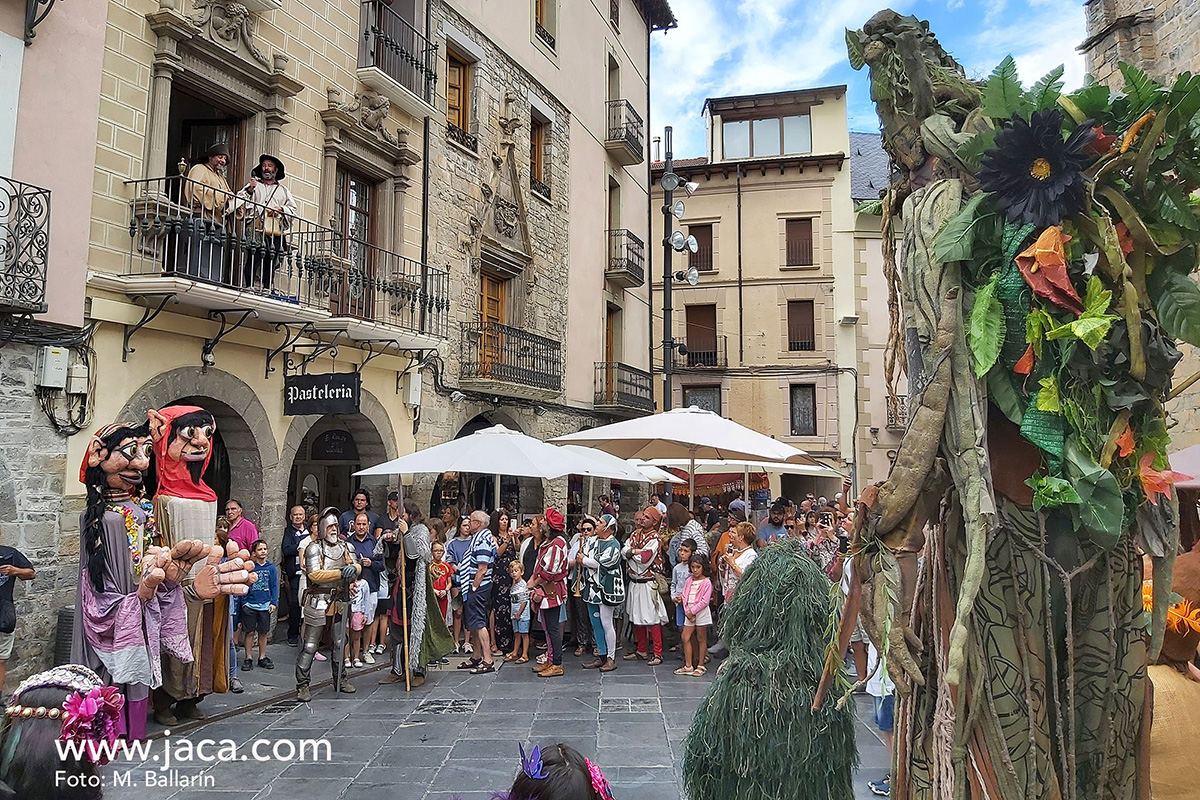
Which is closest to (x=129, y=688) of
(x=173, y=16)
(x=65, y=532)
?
(x=65, y=532)

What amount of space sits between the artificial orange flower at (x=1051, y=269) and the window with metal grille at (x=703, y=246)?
83.5 ft

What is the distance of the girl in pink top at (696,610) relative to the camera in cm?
813

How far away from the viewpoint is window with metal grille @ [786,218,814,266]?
26.5m

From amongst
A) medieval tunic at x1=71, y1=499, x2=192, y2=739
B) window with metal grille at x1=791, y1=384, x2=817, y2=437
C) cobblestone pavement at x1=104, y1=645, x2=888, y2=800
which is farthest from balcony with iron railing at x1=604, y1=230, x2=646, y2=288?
medieval tunic at x1=71, y1=499, x2=192, y2=739

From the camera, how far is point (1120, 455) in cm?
222

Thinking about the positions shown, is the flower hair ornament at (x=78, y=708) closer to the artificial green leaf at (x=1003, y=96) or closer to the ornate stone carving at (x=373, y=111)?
the artificial green leaf at (x=1003, y=96)

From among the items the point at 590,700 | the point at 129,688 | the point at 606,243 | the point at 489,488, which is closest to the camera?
the point at 129,688

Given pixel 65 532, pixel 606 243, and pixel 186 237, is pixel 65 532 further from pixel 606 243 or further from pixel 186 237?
pixel 606 243

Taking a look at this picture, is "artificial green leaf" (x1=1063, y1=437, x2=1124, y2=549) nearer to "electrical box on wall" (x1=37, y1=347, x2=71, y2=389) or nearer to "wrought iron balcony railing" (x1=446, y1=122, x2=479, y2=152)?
"electrical box on wall" (x1=37, y1=347, x2=71, y2=389)

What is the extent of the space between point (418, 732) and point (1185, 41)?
11.5m

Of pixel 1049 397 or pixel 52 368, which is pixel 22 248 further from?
pixel 1049 397

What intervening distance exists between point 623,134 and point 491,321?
8.28 meters

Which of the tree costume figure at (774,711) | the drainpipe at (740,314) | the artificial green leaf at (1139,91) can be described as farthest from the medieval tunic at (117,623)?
the drainpipe at (740,314)

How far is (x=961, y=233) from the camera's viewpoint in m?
2.21
